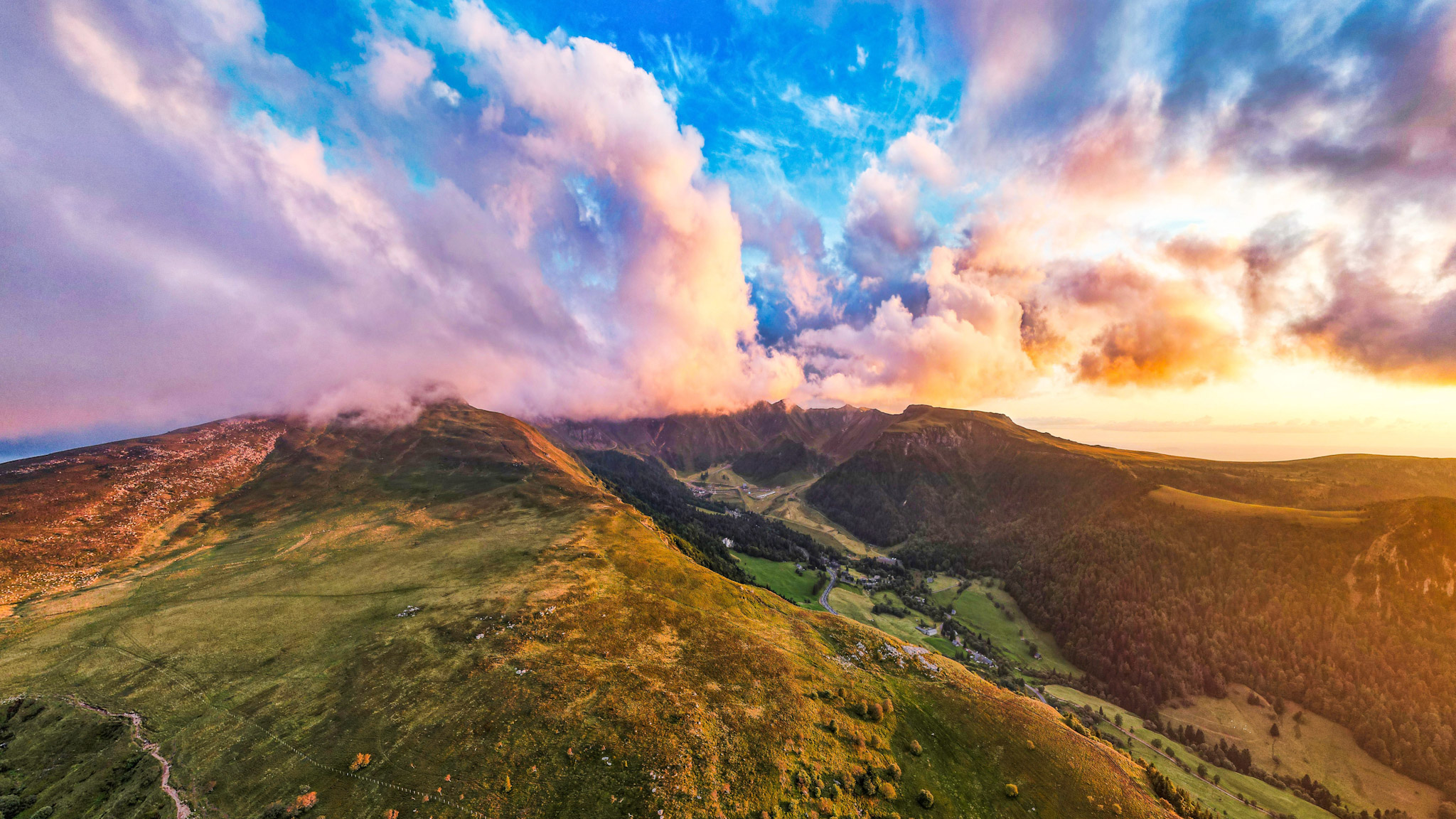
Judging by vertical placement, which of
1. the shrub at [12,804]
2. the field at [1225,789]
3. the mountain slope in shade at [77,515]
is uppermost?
the mountain slope in shade at [77,515]

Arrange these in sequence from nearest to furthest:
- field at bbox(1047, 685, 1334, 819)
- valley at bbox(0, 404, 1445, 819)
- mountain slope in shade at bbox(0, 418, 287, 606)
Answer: valley at bbox(0, 404, 1445, 819) → field at bbox(1047, 685, 1334, 819) → mountain slope in shade at bbox(0, 418, 287, 606)

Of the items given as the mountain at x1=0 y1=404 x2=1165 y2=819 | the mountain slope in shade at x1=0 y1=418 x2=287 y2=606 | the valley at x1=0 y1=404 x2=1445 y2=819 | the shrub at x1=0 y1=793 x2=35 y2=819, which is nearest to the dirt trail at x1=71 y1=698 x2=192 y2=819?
the mountain at x1=0 y1=404 x2=1165 y2=819

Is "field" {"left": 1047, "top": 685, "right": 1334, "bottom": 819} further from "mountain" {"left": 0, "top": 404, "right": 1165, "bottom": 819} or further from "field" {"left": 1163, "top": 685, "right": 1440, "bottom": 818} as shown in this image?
"mountain" {"left": 0, "top": 404, "right": 1165, "bottom": 819}

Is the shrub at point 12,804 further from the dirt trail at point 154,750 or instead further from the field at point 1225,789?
the field at point 1225,789

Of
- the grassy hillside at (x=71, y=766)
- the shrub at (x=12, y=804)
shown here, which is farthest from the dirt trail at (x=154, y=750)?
the shrub at (x=12, y=804)

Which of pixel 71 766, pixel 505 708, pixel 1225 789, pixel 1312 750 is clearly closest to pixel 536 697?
pixel 505 708

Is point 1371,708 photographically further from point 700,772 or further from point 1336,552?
point 700,772
